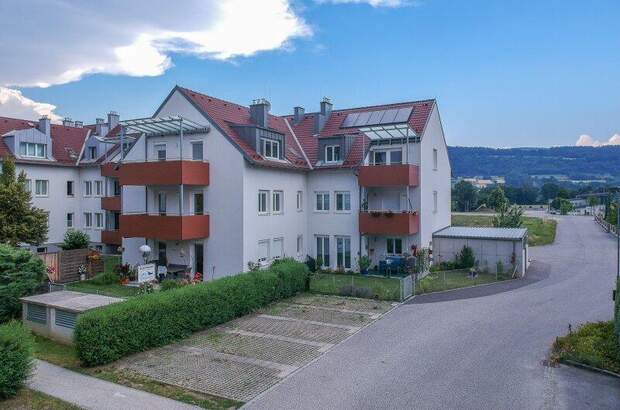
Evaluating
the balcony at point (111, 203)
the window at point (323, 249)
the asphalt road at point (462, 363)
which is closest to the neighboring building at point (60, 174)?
the balcony at point (111, 203)

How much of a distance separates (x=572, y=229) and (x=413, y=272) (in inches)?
1479

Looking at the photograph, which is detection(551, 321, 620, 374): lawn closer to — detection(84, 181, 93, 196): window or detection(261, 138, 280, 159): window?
detection(261, 138, 280, 159): window

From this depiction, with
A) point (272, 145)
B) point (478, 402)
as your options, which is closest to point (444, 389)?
point (478, 402)

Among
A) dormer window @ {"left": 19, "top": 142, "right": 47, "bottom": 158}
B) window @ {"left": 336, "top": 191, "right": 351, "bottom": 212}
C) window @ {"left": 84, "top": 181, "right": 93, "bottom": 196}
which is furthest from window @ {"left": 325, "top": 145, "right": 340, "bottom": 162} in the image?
dormer window @ {"left": 19, "top": 142, "right": 47, "bottom": 158}

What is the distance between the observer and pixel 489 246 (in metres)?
29.1

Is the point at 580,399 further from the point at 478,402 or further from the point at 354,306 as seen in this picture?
the point at 354,306

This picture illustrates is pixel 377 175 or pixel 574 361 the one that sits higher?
pixel 377 175

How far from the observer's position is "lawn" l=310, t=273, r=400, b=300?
22264mm

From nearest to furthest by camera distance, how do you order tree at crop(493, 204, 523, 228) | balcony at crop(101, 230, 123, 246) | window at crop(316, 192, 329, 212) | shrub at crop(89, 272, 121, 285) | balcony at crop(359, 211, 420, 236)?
shrub at crop(89, 272, 121, 285), balcony at crop(359, 211, 420, 236), window at crop(316, 192, 329, 212), balcony at crop(101, 230, 123, 246), tree at crop(493, 204, 523, 228)

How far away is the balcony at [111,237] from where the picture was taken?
38031 mm

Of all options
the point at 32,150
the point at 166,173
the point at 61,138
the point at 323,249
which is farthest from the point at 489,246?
the point at 61,138

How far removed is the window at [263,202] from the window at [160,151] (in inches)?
251

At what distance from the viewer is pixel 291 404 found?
439 inches

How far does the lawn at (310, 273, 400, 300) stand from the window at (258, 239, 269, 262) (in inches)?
155
